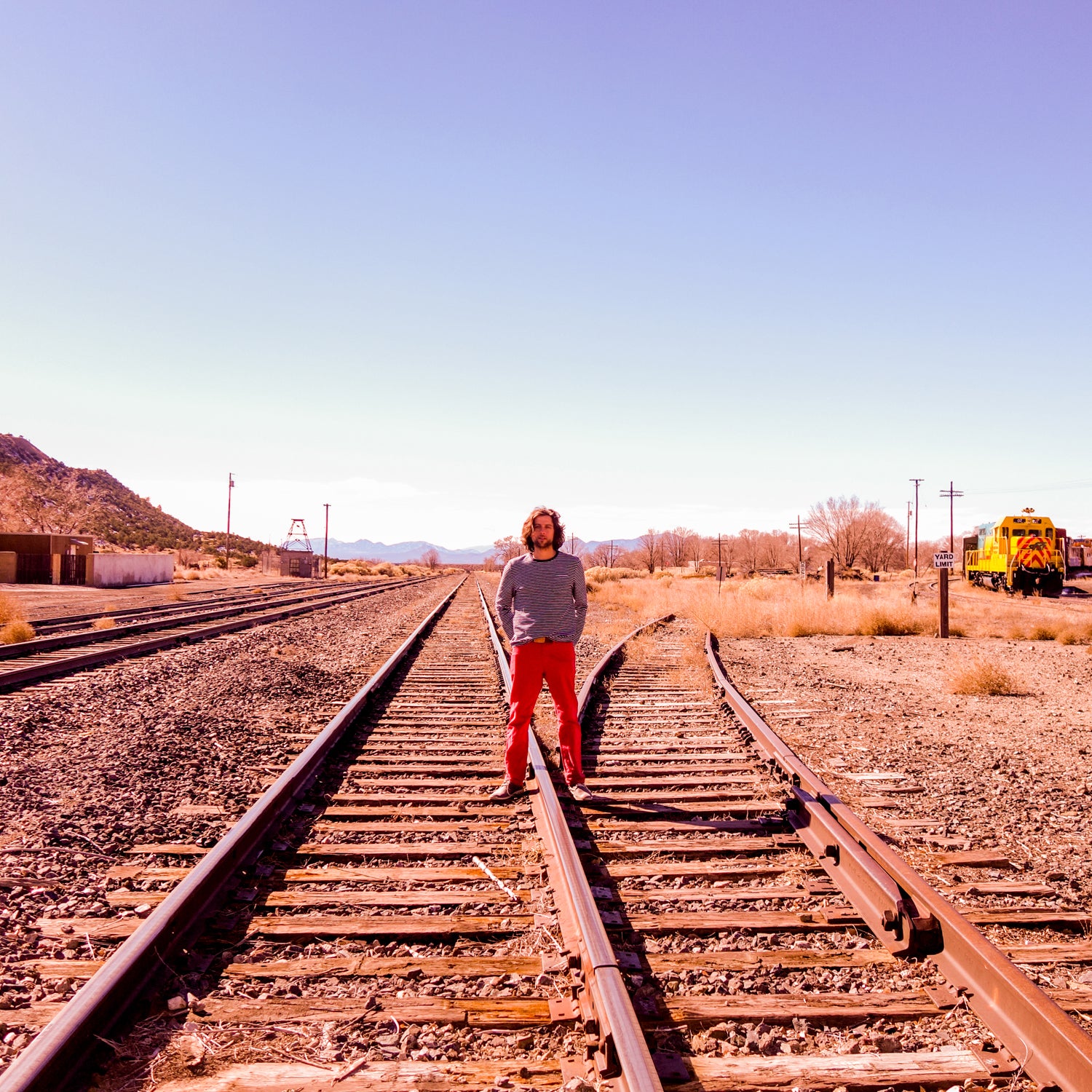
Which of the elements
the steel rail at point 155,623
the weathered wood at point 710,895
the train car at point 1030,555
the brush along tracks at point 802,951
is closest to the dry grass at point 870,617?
the train car at point 1030,555

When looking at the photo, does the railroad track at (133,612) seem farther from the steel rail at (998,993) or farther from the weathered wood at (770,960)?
the steel rail at (998,993)

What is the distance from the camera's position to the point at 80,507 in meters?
83.4

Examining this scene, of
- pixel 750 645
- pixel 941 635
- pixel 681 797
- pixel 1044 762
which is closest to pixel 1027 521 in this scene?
pixel 941 635

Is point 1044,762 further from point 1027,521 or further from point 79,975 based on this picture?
point 1027,521

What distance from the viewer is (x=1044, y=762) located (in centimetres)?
705

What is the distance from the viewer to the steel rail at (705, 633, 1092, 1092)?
252 centimetres

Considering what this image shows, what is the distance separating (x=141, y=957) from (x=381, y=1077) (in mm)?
1046

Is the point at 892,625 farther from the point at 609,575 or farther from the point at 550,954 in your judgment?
the point at 609,575

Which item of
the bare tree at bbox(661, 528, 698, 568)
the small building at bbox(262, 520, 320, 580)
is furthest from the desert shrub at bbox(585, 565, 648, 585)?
the bare tree at bbox(661, 528, 698, 568)

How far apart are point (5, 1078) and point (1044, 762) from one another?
7.33 m

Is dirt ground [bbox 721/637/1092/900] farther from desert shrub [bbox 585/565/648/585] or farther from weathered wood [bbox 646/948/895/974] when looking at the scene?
desert shrub [bbox 585/565/648/585]

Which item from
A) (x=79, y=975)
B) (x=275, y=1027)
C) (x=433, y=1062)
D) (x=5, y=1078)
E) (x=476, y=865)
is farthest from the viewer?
(x=476, y=865)

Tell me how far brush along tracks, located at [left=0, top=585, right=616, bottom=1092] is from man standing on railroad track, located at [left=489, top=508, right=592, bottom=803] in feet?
1.48

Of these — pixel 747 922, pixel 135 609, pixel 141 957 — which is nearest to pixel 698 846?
pixel 747 922
